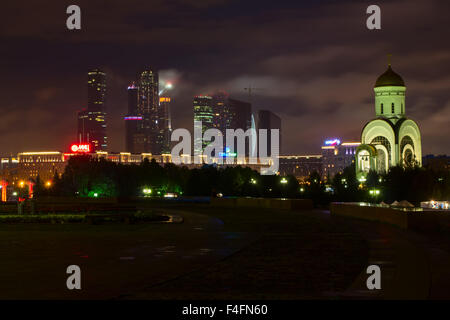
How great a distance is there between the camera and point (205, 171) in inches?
5246

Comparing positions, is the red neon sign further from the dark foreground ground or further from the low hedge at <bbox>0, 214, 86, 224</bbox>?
the dark foreground ground

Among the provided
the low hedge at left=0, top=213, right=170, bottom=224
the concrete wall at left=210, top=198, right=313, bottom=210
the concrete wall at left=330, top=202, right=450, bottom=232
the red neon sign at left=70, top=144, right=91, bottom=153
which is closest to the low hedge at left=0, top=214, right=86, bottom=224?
the low hedge at left=0, top=213, right=170, bottom=224

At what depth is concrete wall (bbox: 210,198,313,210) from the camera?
191 ft

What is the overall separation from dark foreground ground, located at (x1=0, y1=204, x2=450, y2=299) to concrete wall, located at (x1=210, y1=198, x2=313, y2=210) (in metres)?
28.0

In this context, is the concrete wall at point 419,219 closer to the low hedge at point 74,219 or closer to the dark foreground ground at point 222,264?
the dark foreground ground at point 222,264

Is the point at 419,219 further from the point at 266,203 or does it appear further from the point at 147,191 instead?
the point at 147,191

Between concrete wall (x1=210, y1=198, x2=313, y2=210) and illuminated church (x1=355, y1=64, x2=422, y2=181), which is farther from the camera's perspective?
illuminated church (x1=355, y1=64, x2=422, y2=181)

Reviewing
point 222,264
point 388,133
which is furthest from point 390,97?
point 222,264

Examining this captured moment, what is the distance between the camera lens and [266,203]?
64.6 meters

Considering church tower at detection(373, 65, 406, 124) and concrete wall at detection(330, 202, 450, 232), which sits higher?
church tower at detection(373, 65, 406, 124)

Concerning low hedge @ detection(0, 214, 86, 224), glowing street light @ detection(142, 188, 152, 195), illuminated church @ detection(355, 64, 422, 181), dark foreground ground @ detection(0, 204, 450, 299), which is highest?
illuminated church @ detection(355, 64, 422, 181)

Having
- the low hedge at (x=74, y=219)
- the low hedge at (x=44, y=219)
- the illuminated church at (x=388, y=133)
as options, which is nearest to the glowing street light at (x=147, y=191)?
the illuminated church at (x=388, y=133)
